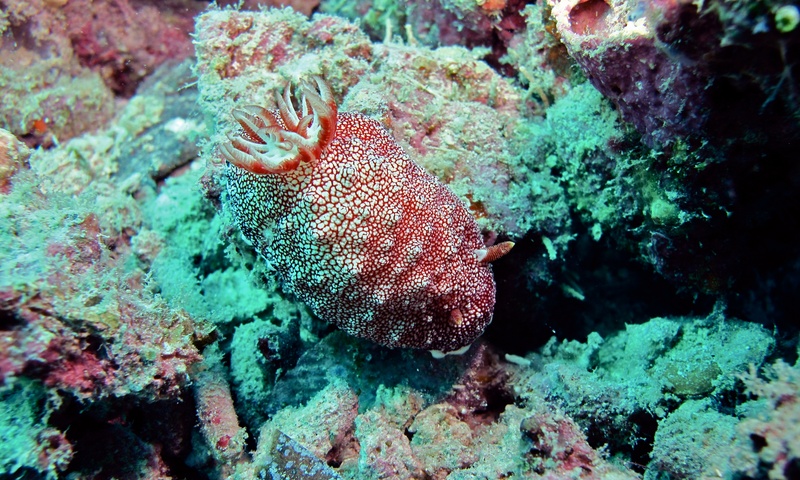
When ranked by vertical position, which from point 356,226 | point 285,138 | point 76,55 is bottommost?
point 356,226

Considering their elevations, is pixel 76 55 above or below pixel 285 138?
above

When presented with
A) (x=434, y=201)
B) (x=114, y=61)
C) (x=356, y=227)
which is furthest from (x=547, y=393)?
(x=114, y=61)

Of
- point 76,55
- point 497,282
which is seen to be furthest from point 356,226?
point 76,55

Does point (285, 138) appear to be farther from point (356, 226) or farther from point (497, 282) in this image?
point (497, 282)

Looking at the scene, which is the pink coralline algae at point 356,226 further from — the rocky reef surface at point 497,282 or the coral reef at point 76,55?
the coral reef at point 76,55

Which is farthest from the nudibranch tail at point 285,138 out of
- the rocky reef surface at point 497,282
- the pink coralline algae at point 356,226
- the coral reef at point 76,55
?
the coral reef at point 76,55

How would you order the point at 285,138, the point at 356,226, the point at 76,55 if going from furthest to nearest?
1. the point at 76,55
2. the point at 356,226
3. the point at 285,138

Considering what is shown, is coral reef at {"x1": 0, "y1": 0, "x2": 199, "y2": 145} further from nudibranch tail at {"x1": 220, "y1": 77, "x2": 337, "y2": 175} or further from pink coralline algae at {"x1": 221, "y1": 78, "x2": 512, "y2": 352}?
nudibranch tail at {"x1": 220, "y1": 77, "x2": 337, "y2": 175}
